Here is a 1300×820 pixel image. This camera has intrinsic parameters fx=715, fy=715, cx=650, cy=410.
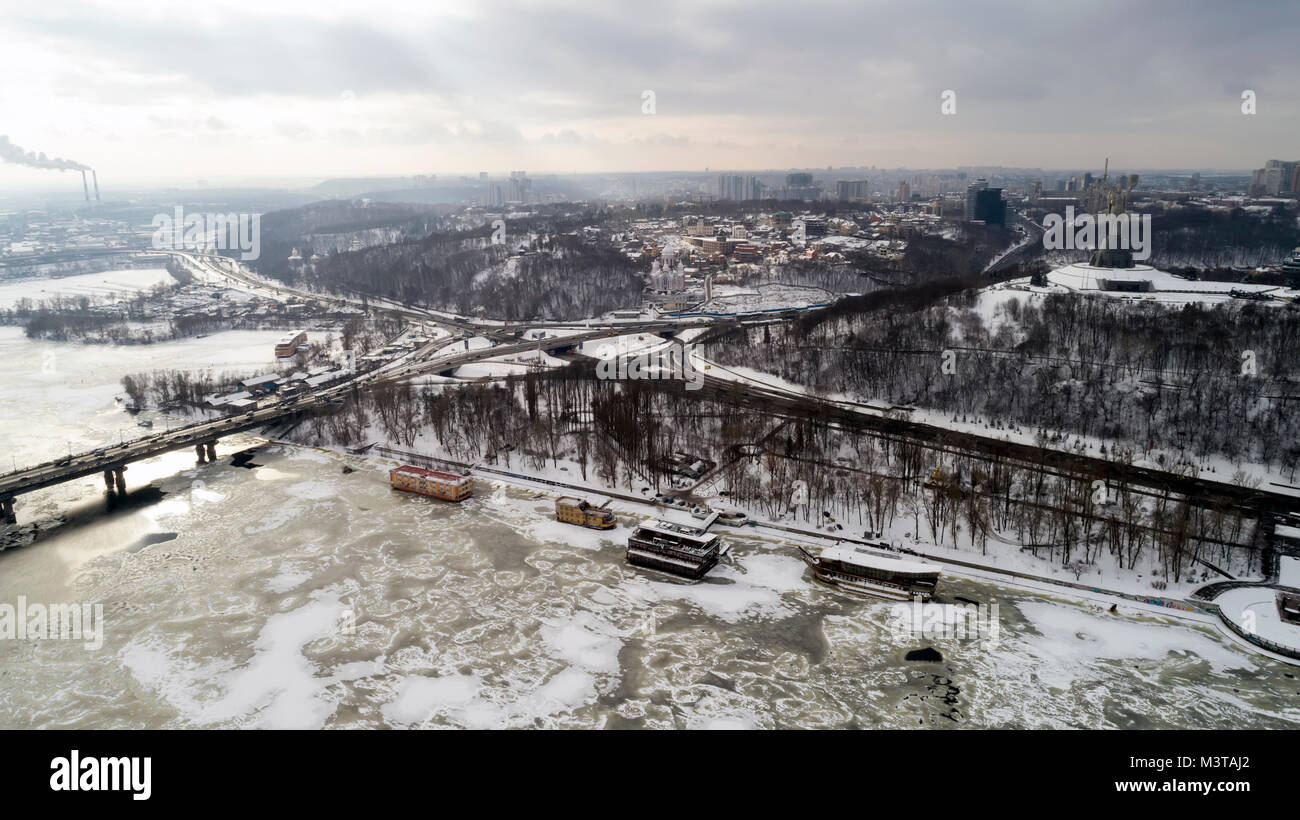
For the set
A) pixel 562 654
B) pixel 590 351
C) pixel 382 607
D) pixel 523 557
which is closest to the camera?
pixel 562 654

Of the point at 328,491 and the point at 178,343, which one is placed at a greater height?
the point at 178,343

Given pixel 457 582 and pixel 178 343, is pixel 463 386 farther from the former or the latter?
pixel 178 343

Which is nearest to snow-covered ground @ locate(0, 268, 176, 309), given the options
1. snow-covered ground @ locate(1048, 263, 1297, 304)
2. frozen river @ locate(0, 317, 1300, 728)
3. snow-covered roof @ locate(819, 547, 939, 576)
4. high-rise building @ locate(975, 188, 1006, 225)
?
frozen river @ locate(0, 317, 1300, 728)

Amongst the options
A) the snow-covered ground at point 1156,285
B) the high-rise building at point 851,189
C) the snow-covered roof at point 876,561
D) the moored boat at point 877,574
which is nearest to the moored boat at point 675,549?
the moored boat at point 877,574

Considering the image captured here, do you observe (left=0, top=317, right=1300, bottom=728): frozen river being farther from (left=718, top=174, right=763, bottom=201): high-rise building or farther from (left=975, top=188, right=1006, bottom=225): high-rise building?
(left=718, top=174, right=763, bottom=201): high-rise building

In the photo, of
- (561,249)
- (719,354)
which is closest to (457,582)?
(719,354)

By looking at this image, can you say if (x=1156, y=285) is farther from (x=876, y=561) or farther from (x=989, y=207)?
(x=989, y=207)

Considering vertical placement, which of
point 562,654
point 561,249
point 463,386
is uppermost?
point 561,249
